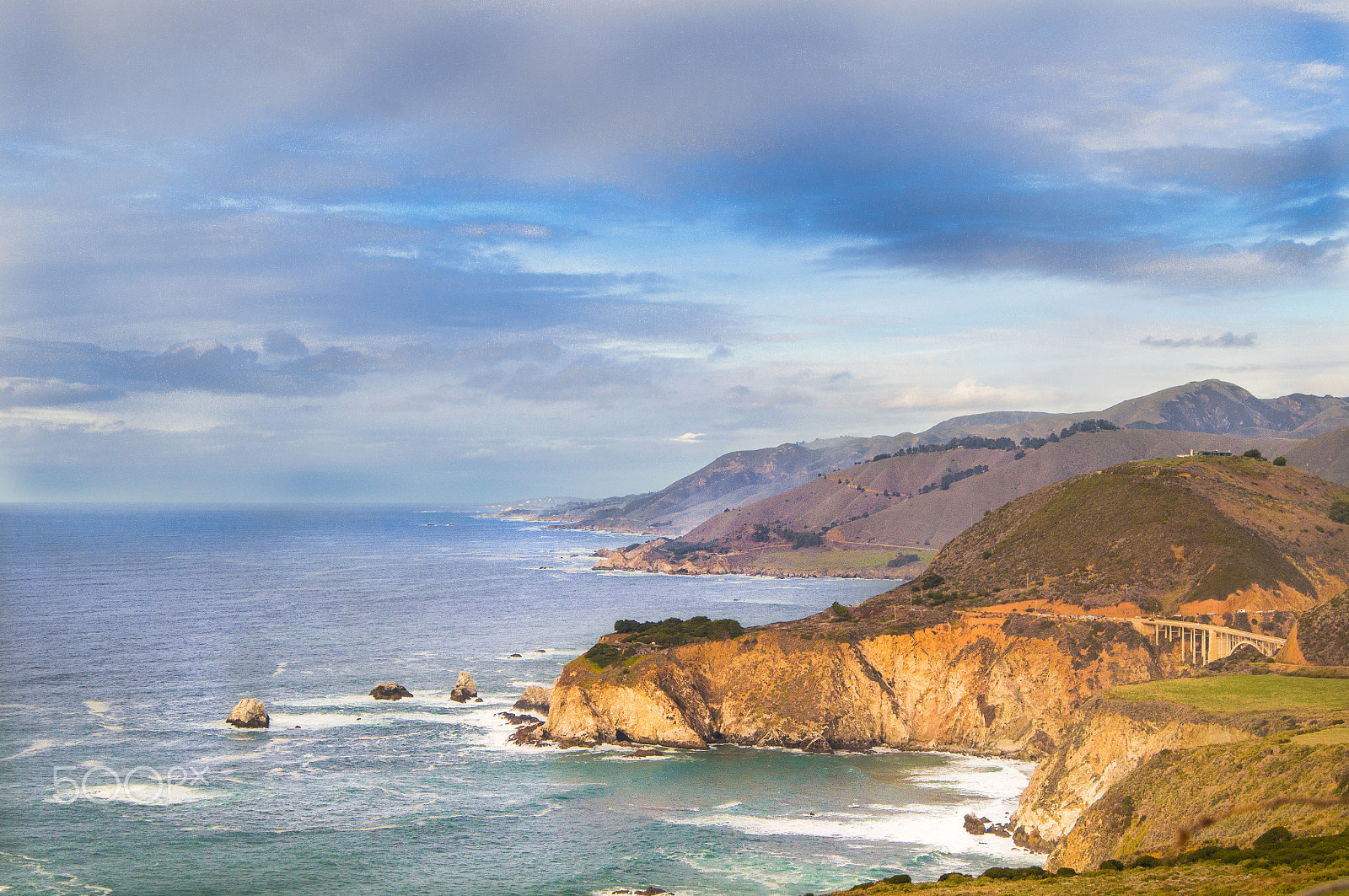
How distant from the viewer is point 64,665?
113 metres

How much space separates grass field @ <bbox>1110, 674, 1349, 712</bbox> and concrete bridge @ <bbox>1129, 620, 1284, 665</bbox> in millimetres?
21407

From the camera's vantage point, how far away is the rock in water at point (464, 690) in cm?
10131

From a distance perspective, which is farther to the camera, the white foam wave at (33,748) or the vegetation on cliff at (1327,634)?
the white foam wave at (33,748)

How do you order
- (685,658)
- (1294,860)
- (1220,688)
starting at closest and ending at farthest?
(1294,860)
(1220,688)
(685,658)

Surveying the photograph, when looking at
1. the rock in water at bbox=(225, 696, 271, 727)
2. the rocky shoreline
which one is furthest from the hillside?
the rock in water at bbox=(225, 696, 271, 727)

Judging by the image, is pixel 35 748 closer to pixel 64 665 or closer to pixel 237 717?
pixel 237 717

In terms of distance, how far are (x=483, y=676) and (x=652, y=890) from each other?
209 ft

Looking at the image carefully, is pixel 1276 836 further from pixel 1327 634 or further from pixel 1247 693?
pixel 1327 634

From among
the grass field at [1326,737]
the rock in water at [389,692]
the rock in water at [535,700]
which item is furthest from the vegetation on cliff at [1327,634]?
the rock in water at [389,692]

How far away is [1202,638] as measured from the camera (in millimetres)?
88625

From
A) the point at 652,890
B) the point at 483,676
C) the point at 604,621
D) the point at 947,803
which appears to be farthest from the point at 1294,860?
the point at 604,621

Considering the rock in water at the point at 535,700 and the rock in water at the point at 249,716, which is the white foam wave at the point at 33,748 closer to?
the rock in water at the point at 249,716

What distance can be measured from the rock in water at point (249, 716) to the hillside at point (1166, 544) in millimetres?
66897

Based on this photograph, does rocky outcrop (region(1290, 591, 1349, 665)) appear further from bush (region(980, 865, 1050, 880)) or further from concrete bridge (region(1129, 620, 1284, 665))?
bush (region(980, 865, 1050, 880))
